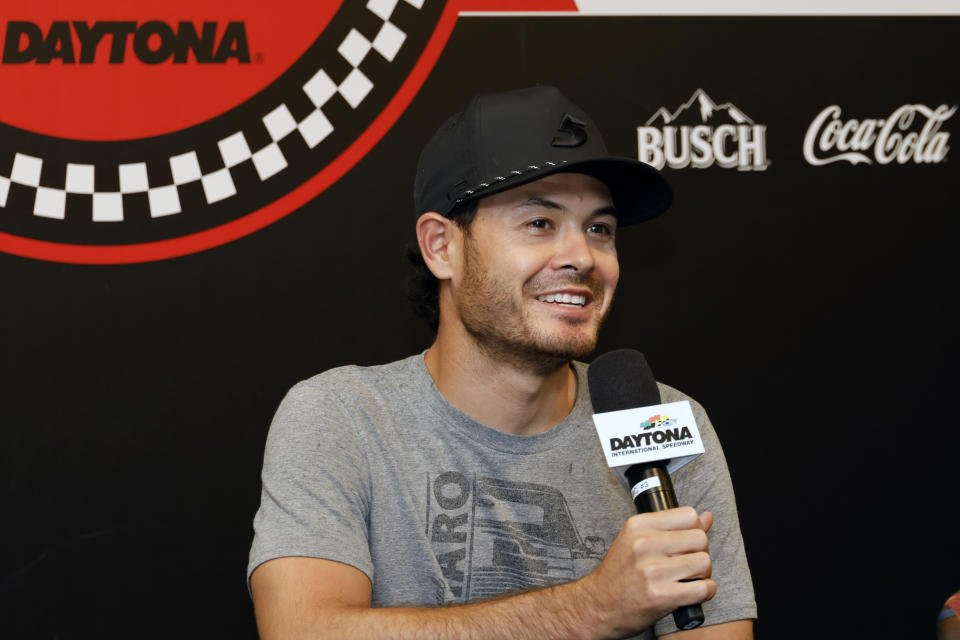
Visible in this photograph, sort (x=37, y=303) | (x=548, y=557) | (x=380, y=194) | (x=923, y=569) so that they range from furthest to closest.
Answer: (x=923, y=569)
(x=380, y=194)
(x=37, y=303)
(x=548, y=557)

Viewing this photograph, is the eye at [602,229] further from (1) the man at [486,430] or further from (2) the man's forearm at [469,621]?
(2) the man's forearm at [469,621]

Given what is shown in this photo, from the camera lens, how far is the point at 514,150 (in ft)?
5.15

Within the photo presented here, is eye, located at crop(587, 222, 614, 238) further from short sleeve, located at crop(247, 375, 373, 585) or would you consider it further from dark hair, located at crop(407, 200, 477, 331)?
short sleeve, located at crop(247, 375, 373, 585)

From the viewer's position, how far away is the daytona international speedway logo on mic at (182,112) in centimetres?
196

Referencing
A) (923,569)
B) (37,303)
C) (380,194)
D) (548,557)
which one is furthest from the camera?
(923,569)

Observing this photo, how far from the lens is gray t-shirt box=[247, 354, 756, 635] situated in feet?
4.78

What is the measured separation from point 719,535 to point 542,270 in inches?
20.5

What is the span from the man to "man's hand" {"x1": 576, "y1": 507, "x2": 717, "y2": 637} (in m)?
0.36

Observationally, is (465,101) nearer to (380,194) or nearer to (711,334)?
(380,194)

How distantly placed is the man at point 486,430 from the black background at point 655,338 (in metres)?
0.41

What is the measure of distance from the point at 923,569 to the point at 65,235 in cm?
200

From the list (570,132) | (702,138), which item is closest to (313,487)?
(570,132)

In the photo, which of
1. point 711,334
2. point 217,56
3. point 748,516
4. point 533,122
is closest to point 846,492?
point 748,516

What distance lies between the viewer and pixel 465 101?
2.12m
